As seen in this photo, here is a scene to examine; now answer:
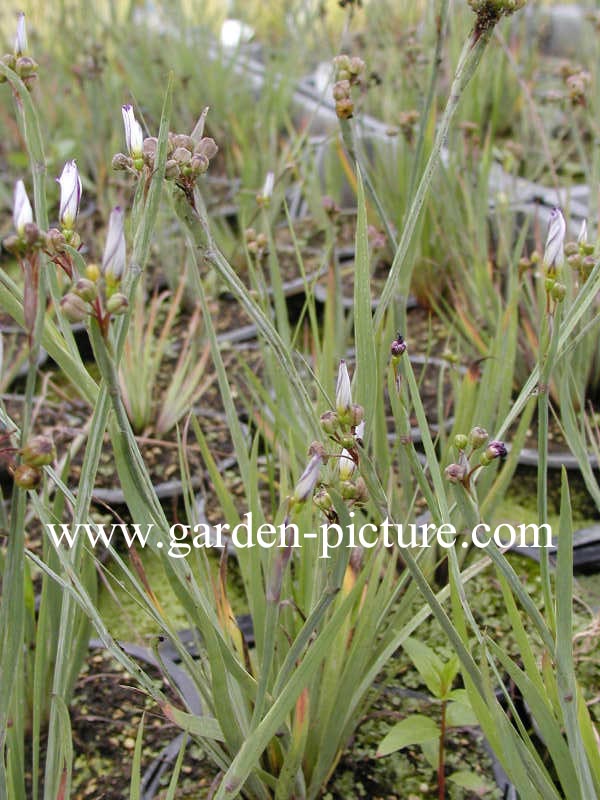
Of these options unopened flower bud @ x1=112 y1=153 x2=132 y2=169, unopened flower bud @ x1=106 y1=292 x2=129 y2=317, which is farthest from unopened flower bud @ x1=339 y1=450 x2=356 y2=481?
unopened flower bud @ x1=112 y1=153 x2=132 y2=169

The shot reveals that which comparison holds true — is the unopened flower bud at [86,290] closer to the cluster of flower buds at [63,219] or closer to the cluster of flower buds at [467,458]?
the cluster of flower buds at [63,219]

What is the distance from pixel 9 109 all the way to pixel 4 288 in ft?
8.37

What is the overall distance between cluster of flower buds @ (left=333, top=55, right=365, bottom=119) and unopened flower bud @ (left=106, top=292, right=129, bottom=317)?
37cm

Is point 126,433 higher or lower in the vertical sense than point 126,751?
higher

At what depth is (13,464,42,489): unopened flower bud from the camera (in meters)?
0.50

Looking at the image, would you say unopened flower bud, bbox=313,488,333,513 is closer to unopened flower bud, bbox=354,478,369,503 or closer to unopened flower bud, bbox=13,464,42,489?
unopened flower bud, bbox=354,478,369,503

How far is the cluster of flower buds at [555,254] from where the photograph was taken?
63 cm

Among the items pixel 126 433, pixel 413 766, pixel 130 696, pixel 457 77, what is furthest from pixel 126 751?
pixel 457 77

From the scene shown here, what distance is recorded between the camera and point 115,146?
7.61 ft

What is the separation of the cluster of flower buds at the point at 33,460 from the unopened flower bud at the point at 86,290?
86 millimetres

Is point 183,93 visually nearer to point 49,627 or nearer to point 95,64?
point 95,64

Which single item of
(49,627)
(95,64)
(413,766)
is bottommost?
(413,766)

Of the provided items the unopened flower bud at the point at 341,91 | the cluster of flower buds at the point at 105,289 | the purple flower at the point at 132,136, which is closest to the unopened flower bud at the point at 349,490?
the cluster of flower buds at the point at 105,289

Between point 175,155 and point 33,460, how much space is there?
241mm
